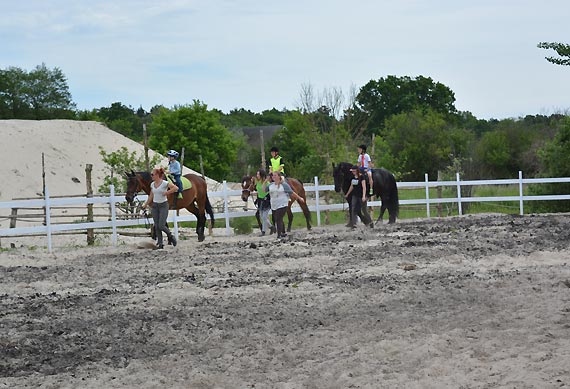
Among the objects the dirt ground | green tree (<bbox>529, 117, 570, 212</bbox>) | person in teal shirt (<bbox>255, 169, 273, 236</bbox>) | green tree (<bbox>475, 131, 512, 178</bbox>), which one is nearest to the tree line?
green tree (<bbox>475, 131, 512, 178</bbox>)

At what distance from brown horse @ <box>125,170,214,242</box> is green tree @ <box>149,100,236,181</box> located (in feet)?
133

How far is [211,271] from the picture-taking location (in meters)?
12.8

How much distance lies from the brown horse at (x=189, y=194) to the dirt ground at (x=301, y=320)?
391cm

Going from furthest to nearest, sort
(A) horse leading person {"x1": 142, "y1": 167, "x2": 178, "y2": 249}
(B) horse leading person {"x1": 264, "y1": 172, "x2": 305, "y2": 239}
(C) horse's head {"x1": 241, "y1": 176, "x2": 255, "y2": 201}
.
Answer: (C) horse's head {"x1": 241, "y1": 176, "x2": 255, "y2": 201} < (B) horse leading person {"x1": 264, "y1": 172, "x2": 305, "y2": 239} < (A) horse leading person {"x1": 142, "y1": 167, "x2": 178, "y2": 249}

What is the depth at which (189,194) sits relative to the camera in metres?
19.1

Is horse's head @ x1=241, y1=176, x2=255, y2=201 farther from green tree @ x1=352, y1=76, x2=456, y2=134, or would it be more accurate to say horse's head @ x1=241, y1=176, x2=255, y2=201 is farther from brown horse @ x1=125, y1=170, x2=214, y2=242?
green tree @ x1=352, y1=76, x2=456, y2=134

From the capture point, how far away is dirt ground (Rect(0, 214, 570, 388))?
6.76 m

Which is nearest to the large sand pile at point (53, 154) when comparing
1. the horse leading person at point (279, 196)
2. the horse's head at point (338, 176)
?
the horse's head at point (338, 176)

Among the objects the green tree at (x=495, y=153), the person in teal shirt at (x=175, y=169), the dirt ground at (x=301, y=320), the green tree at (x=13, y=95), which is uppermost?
the green tree at (x=13, y=95)

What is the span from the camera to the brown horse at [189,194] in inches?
711

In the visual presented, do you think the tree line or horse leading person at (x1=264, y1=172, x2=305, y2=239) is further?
the tree line

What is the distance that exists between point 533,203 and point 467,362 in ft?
78.3

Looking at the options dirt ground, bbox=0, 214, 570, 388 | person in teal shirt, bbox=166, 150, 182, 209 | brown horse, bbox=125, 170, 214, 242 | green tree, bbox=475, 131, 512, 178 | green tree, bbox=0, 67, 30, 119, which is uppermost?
green tree, bbox=0, 67, 30, 119

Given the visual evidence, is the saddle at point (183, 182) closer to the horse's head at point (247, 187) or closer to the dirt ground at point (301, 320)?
the horse's head at point (247, 187)
